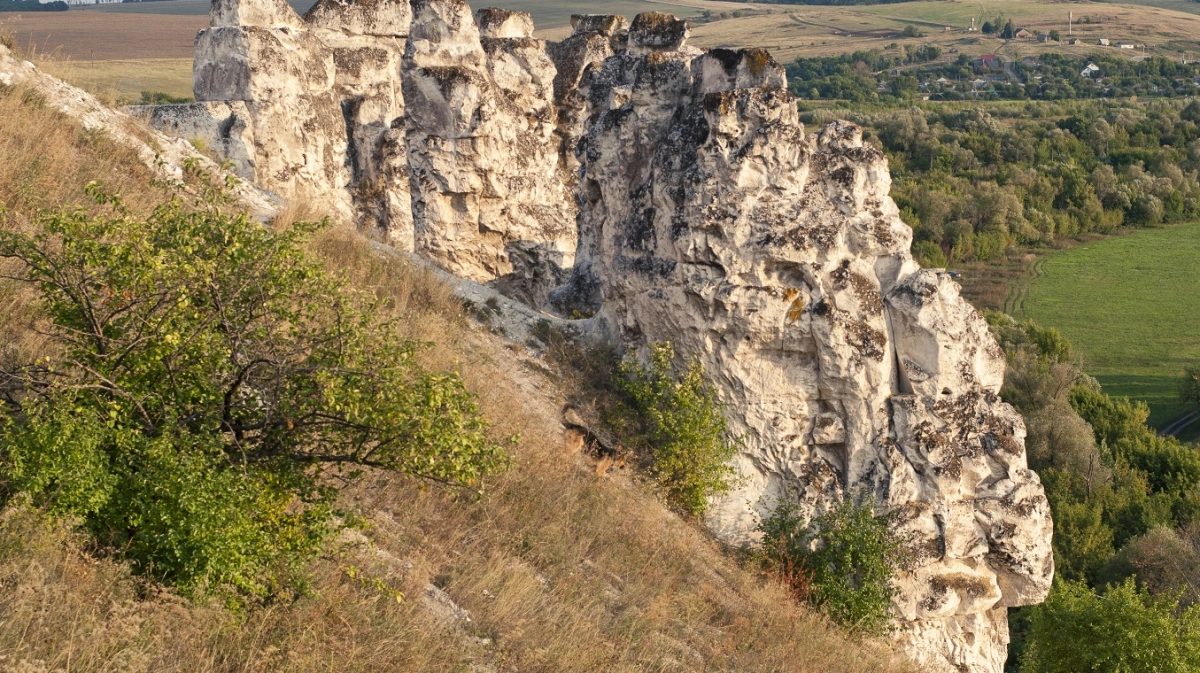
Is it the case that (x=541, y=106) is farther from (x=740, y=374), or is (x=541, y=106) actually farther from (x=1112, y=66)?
(x=1112, y=66)

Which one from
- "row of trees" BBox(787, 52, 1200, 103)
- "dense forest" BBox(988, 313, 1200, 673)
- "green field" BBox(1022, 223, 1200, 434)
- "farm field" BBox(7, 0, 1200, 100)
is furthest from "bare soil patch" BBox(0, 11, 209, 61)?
"row of trees" BBox(787, 52, 1200, 103)

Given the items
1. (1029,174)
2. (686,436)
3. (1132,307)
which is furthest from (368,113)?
(1029,174)

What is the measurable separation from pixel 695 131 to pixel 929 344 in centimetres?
302

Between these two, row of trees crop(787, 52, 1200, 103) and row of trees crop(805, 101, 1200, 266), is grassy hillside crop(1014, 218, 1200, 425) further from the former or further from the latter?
row of trees crop(787, 52, 1200, 103)

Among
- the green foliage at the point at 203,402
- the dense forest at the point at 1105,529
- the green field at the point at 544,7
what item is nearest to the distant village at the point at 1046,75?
the green field at the point at 544,7

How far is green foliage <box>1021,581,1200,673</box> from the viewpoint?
11055 millimetres

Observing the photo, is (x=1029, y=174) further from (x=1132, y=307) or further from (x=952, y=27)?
(x=952, y=27)

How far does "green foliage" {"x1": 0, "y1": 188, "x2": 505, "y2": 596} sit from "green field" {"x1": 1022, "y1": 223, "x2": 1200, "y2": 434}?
32.6 m

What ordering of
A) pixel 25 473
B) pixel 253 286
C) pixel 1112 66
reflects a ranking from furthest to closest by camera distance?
pixel 1112 66 → pixel 253 286 → pixel 25 473

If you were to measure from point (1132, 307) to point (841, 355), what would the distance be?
41.7 m

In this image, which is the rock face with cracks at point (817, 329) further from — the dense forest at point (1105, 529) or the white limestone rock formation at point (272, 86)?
the white limestone rock formation at point (272, 86)

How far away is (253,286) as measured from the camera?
5285mm

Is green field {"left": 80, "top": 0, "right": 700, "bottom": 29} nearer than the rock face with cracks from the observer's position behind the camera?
No

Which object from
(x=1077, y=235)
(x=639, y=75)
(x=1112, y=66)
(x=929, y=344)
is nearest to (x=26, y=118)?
(x=639, y=75)
